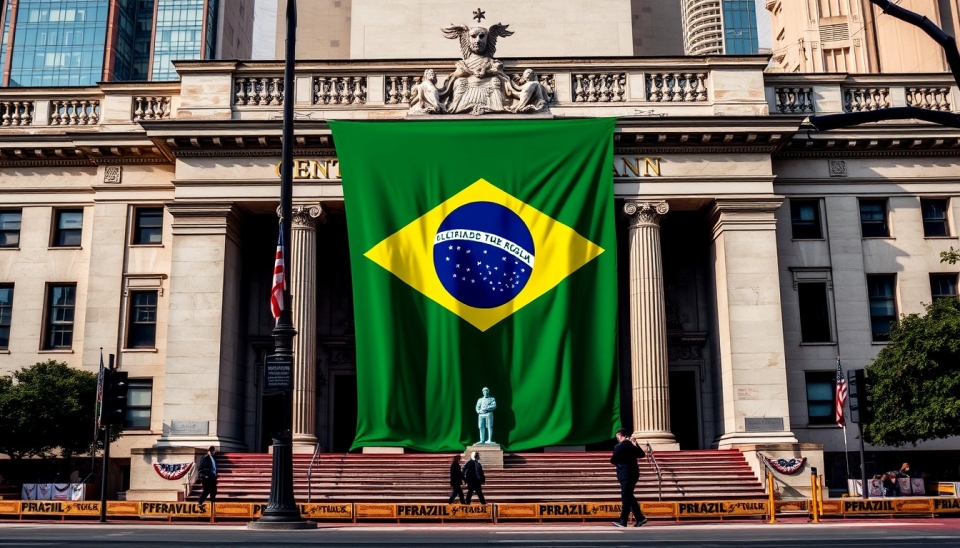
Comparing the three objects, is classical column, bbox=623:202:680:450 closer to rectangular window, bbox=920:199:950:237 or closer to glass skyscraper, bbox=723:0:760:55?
rectangular window, bbox=920:199:950:237

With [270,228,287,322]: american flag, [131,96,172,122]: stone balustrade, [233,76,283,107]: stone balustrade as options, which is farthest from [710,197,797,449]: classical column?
[131,96,172,122]: stone balustrade

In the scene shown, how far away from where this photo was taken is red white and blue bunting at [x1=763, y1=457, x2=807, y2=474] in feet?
99.9

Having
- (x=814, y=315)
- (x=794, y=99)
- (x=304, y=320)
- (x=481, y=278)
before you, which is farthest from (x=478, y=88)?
(x=814, y=315)

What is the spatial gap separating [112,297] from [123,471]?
6646 mm

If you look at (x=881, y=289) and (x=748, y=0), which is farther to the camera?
(x=748, y=0)

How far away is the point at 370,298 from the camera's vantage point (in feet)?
104

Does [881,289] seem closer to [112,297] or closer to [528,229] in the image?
[528,229]

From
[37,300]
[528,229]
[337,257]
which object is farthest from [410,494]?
[37,300]

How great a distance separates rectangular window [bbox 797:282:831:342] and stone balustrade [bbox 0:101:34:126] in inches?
1248

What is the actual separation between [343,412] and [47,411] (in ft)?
36.7

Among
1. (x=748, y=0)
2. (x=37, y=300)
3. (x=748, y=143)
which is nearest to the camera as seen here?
(x=748, y=143)

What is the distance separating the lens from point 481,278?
105 ft

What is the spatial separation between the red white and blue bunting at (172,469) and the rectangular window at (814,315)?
2317cm

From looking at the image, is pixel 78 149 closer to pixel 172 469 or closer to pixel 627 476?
pixel 172 469
